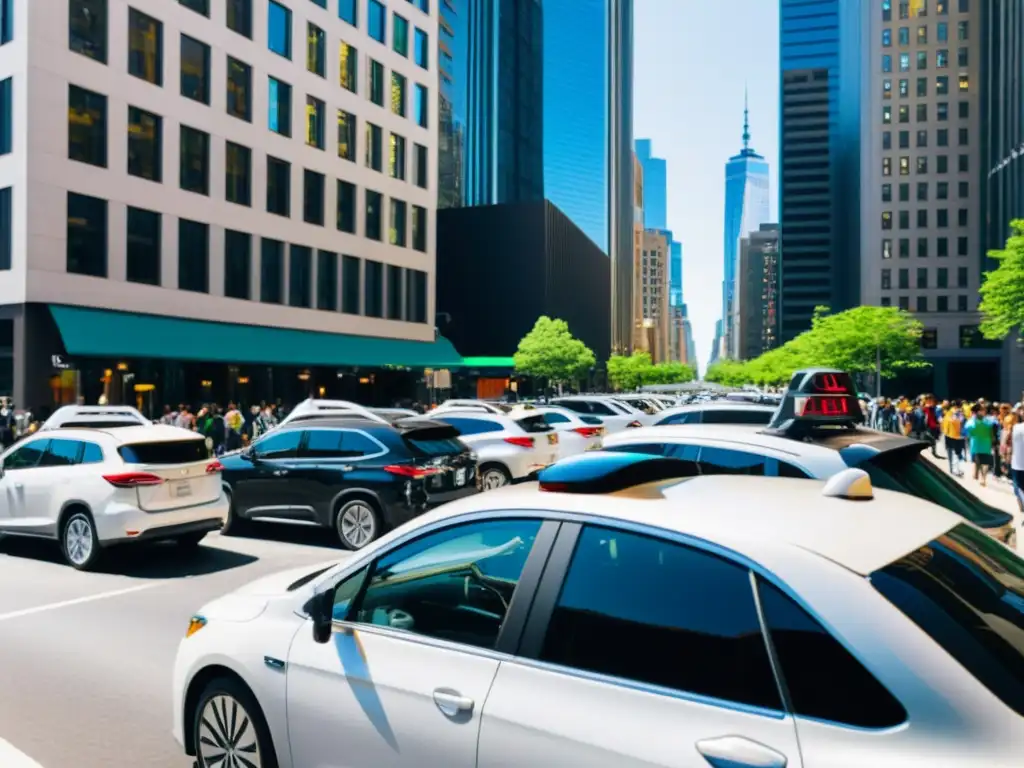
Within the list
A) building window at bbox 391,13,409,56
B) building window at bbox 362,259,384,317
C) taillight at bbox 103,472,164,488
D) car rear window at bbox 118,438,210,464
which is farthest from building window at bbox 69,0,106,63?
taillight at bbox 103,472,164,488

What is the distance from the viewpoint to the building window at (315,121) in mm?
43562

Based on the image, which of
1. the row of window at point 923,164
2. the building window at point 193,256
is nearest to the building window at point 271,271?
the building window at point 193,256

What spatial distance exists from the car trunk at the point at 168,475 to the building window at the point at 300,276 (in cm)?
3197

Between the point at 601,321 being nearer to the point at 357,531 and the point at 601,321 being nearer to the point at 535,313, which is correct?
the point at 535,313

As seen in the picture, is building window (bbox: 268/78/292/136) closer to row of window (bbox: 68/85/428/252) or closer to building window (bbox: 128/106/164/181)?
row of window (bbox: 68/85/428/252)

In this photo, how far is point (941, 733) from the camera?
6.91 feet

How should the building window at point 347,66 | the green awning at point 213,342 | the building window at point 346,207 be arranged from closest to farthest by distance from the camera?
1. the green awning at point 213,342
2. the building window at point 347,66
3. the building window at point 346,207

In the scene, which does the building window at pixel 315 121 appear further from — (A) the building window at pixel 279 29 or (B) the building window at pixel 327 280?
(B) the building window at pixel 327 280

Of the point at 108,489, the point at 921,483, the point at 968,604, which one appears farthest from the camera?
the point at 108,489

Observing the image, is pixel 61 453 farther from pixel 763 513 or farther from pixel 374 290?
pixel 374 290

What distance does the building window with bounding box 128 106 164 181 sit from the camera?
3259cm

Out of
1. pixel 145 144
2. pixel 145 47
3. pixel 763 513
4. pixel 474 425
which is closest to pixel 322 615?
pixel 763 513

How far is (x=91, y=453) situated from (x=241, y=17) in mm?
33919

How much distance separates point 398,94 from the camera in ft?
167
